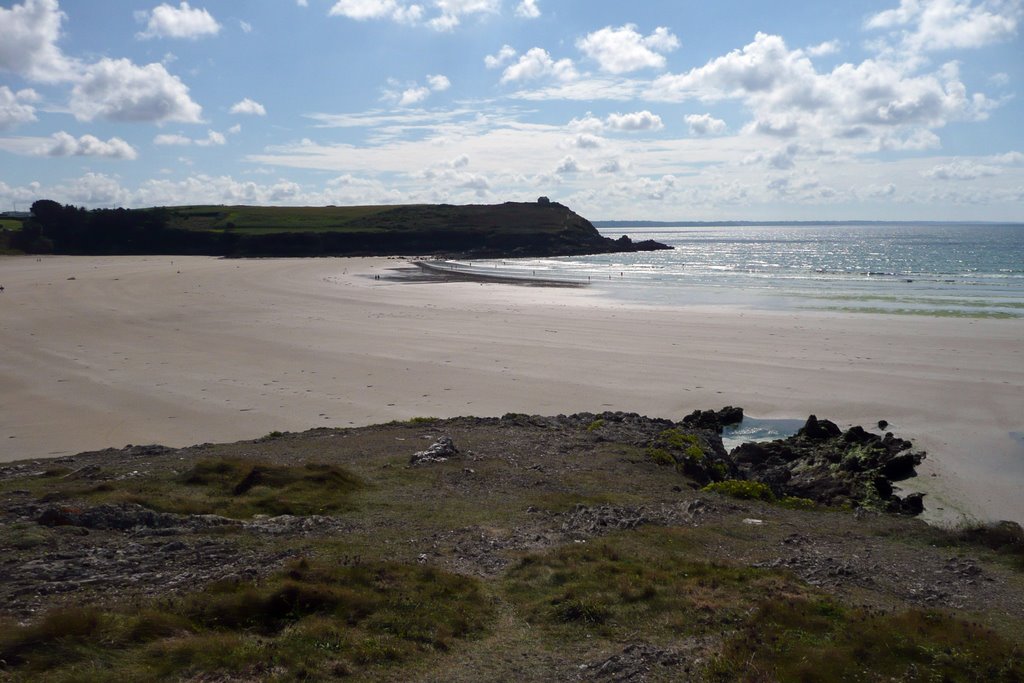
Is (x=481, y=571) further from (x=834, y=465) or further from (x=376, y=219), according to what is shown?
(x=376, y=219)

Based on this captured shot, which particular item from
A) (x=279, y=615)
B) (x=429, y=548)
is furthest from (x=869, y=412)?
(x=279, y=615)

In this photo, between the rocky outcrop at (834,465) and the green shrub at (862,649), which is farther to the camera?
the rocky outcrop at (834,465)

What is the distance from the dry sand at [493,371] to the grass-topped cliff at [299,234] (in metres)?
80.9

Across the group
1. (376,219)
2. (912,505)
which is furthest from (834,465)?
(376,219)

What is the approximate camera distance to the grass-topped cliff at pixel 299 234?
12719cm

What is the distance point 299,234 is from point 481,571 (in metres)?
130

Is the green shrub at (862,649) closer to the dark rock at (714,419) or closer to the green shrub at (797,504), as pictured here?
the green shrub at (797,504)

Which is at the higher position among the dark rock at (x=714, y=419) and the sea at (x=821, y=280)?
the sea at (x=821, y=280)

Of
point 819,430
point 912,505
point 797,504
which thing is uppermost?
point 819,430

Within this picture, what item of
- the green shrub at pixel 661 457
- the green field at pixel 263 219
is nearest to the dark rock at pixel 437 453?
the green shrub at pixel 661 457

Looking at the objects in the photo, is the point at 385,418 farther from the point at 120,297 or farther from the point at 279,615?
the point at 120,297

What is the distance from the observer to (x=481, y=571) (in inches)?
414

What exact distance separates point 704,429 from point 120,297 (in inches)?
1844

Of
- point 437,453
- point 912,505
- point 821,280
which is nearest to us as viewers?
point 912,505
